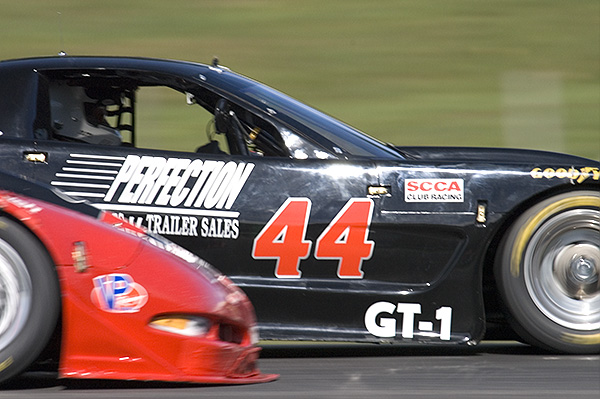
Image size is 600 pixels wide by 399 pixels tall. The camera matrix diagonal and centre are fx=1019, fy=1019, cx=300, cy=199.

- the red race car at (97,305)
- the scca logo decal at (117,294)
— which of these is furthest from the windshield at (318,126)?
the scca logo decal at (117,294)

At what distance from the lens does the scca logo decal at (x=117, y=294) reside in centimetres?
370

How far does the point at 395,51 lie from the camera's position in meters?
14.5

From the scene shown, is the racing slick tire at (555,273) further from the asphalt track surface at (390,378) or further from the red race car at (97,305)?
the red race car at (97,305)

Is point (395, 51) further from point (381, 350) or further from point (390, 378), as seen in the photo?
point (390, 378)

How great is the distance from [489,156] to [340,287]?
147cm

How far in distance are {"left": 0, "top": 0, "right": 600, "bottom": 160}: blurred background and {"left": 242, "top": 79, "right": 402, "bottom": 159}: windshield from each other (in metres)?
6.24

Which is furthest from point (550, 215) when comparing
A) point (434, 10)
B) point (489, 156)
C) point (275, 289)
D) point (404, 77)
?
point (434, 10)

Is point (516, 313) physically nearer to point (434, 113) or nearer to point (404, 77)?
point (434, 113)

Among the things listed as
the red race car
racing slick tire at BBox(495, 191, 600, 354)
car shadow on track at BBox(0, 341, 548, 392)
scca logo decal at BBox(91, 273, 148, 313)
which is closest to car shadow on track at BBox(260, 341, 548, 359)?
car shadow on track at BBox(0, 341, 548, 392)

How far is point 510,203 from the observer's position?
475cm

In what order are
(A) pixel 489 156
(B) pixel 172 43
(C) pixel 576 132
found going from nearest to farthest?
1. (A) pixel 489 156
2. (C) pixel 576 132
3. (B) pixel 172 43

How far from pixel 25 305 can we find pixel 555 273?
2479 millimetres

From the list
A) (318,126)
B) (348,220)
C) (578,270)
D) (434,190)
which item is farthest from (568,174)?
(318,126)

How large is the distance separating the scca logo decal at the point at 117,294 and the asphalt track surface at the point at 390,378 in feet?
1.16
